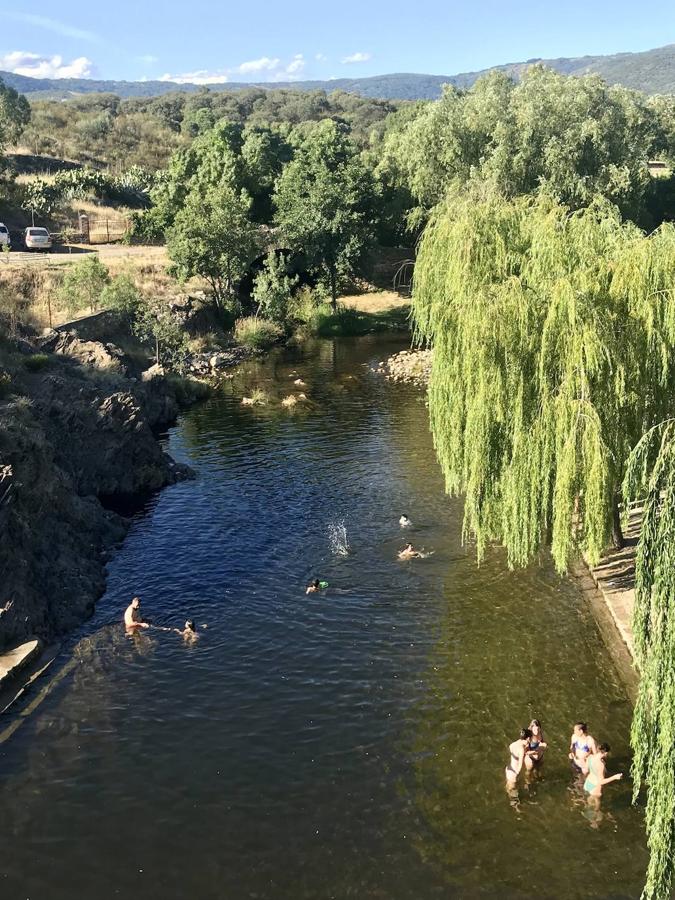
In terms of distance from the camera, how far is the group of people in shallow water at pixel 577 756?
16000 mm

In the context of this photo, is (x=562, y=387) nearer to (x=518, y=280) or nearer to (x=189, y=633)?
(x=518, y=280)

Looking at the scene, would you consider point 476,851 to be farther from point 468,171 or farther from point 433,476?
point 468,171

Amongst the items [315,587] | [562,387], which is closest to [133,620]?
[315,587]

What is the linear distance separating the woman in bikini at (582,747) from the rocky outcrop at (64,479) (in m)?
14.6

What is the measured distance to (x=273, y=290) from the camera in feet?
214

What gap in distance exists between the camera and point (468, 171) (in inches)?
2618

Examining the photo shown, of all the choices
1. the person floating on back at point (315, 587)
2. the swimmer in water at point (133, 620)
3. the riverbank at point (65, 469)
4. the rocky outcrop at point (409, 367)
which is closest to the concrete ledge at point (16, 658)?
the riverbank at point (65, 469)

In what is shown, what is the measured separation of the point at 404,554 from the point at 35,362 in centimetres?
2007

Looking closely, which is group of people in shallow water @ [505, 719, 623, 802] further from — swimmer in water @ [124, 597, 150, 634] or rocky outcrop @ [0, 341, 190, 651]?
rocky outcrop @ [0, 341, 190, 651]

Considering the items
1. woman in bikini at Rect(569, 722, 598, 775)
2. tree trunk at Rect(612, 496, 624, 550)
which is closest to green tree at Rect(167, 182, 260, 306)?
tree trunk at Rect(612, 496, 624, 550)

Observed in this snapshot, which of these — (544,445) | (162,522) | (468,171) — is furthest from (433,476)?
(468,171)

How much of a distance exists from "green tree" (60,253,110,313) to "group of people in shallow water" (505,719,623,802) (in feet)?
147

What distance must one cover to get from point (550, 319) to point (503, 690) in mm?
9446

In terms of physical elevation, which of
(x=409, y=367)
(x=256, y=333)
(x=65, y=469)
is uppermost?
(x=256, y=333)
